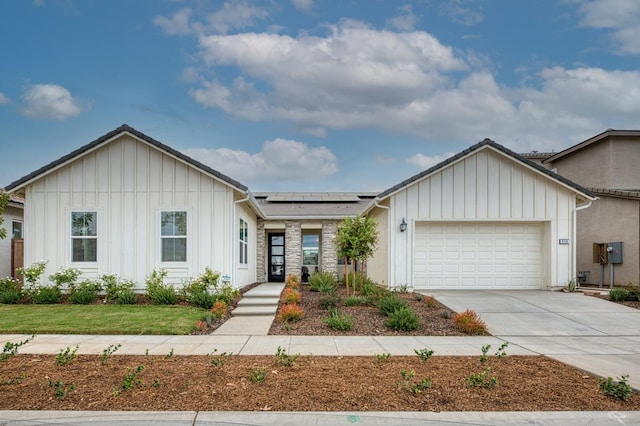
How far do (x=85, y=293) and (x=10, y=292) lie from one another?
2.18 metres

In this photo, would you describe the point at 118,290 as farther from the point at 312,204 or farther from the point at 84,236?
the point at 312,204

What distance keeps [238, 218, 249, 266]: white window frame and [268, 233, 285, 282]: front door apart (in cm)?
401

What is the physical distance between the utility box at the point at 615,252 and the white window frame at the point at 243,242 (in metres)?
12.7

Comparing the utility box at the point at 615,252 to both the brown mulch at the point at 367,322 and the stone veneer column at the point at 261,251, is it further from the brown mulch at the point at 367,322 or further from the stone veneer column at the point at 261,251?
the stone veneer column at the point at 261,251

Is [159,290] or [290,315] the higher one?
[159,290]

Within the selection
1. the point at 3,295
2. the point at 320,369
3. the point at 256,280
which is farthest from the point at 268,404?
the point at 256,280

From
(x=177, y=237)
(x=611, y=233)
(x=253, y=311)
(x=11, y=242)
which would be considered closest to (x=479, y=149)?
(x=611, y=233)

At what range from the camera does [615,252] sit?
16312 mm

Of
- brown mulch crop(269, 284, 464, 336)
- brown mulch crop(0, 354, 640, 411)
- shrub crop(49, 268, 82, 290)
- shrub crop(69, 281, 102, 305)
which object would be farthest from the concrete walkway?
shrub crop(49, 268, 82, 290)

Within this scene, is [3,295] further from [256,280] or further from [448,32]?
[448,32]

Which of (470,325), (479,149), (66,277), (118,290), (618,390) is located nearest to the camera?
(618,390)

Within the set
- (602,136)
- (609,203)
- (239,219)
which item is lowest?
(239,219)

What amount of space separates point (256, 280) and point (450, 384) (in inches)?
567

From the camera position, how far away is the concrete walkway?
4562mm
